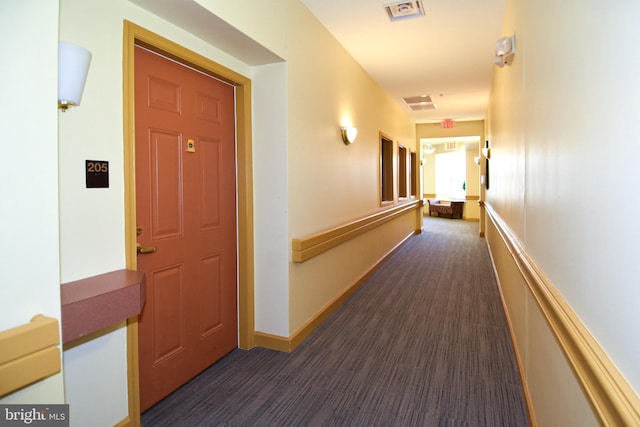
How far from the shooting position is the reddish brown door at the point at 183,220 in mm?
2198

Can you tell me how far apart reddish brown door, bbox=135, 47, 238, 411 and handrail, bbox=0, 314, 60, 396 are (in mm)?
1015

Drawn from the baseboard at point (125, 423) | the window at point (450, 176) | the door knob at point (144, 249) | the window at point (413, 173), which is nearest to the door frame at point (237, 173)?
the baseboard at point (125, 423)

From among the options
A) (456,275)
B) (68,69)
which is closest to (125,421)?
(68,69)

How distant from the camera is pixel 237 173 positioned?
9.93ft

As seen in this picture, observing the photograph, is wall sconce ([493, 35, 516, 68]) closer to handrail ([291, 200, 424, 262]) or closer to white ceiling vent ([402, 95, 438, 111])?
handrail ([291, 200, 424, 262])

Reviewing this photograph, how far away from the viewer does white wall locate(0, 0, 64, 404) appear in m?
1.08

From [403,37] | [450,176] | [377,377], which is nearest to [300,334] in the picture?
[377,377]

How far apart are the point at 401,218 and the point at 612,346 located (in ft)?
23.0

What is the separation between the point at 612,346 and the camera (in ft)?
3.17

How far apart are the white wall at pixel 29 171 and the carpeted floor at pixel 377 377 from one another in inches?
52.5

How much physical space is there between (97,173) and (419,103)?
265 inches

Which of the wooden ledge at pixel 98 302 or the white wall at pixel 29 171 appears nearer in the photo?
the white wall at pixel 29 171

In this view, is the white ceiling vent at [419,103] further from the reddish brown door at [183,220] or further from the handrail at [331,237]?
the reddish brown door at [183,220]

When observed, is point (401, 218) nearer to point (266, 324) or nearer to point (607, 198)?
point (266, 324)
